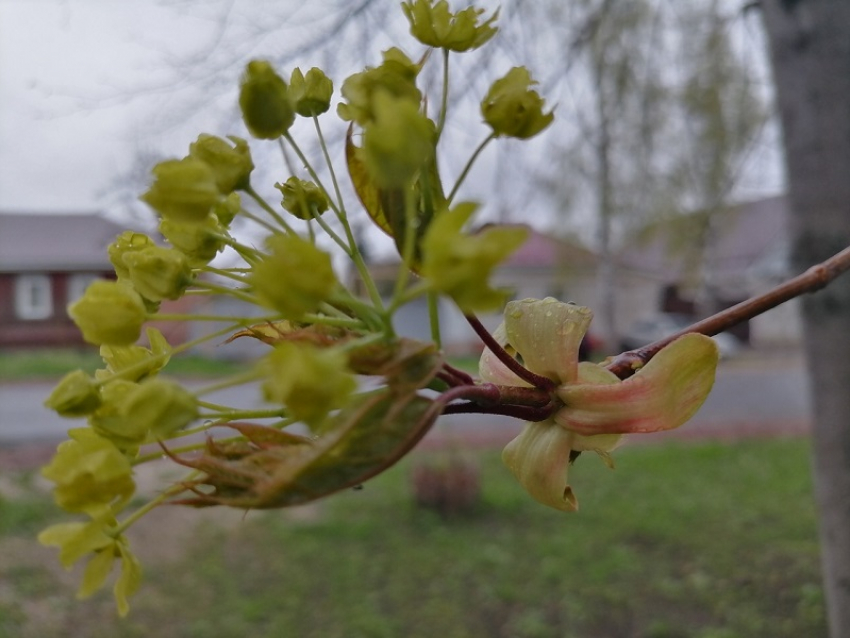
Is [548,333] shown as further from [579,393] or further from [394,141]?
[394,141]

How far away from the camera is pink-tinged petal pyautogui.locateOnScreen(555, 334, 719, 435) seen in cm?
50

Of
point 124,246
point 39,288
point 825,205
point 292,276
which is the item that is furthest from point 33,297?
point 292,276

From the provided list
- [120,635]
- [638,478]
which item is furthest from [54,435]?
[638,478]

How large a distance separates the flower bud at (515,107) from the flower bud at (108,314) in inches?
9.2

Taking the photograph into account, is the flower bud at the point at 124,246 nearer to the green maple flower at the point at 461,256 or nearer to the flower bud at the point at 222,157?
Result: the flower bud at the point at 222,157

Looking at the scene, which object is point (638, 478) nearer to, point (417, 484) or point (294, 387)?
point (417, 484)

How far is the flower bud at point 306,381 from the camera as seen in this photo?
1.05 ft

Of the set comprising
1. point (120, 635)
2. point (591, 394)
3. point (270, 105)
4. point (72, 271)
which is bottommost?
point (120, 635)

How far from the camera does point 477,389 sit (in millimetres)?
440

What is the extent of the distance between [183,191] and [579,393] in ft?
0.88

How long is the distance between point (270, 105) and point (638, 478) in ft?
18.4

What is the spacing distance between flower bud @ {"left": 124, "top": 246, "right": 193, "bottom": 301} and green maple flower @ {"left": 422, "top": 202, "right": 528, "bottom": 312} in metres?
0.19

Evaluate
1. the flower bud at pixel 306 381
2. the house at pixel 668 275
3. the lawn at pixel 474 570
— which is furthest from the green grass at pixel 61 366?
the flower bud at pixel 306 381

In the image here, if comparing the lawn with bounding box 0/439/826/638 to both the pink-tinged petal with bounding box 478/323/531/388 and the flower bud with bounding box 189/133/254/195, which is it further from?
the flower bud with bounding box 189/133/254/195
